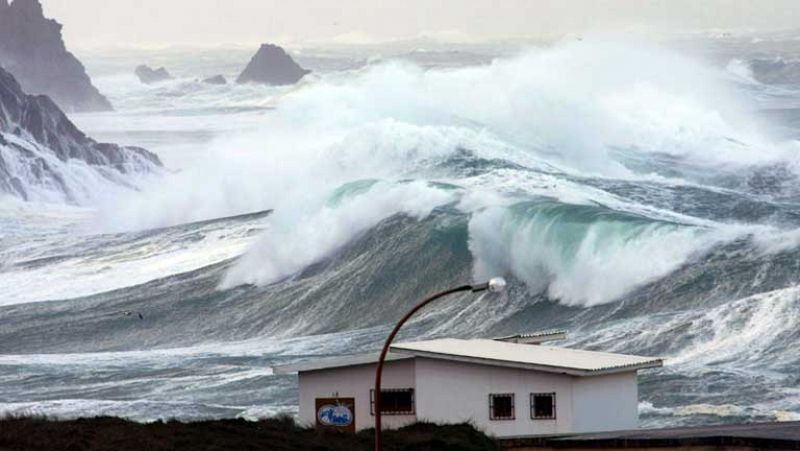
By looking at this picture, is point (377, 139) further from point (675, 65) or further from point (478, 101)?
point (675, 65)

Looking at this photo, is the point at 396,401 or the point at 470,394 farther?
the point at 396,401

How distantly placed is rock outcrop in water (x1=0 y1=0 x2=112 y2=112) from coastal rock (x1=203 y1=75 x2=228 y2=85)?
4.47 m

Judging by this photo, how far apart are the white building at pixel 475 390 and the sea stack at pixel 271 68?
73.9 metres

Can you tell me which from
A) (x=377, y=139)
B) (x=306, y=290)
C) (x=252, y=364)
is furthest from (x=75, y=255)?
(x=252, y=364)

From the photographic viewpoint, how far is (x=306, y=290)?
172ft

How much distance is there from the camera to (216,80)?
103125 mm

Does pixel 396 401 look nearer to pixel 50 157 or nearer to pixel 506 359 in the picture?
pixel 506 359

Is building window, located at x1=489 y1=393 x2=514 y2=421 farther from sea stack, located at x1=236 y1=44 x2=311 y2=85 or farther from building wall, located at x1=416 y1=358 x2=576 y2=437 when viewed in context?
sea stack, located at x1=236 y1=44 x2=311 y2=85

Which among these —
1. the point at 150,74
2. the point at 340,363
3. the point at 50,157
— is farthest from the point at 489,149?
the point at 150,74

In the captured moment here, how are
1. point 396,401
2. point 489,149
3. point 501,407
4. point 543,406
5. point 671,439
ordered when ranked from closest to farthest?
1. point 671,439
2. point 543,406
3. point 501,407
4. point 396,401
5. point 489,149

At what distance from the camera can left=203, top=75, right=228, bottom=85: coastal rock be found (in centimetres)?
10256

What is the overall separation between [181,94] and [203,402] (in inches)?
2556

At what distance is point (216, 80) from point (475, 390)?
255 ft

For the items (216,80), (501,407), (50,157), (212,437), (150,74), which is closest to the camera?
(212,437)
